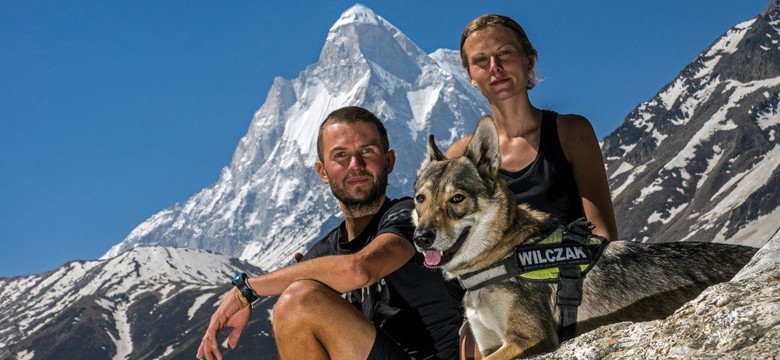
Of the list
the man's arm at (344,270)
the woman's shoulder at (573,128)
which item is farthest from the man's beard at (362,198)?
the woman's shoulder at (573,128)

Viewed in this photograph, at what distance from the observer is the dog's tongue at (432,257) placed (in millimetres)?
8047

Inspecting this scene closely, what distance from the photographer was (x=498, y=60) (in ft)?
34.1

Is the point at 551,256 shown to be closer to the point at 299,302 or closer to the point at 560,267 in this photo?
the point at 560,267

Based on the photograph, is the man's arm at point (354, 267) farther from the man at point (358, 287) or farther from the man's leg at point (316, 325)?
the man's leg at point (316, 325)

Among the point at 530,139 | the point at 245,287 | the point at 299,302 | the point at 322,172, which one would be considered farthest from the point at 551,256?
the point at 322,172

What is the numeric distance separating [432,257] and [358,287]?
95 centimetres

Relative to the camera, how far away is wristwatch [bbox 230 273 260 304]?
9336mm

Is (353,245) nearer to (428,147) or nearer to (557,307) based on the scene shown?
(428,147)

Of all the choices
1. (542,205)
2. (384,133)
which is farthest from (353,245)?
(542,205)

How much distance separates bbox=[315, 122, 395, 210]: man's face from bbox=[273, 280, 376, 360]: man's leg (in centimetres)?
223

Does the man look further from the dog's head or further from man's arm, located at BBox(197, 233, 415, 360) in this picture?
the dog's head

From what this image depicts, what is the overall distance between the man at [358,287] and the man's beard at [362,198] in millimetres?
13

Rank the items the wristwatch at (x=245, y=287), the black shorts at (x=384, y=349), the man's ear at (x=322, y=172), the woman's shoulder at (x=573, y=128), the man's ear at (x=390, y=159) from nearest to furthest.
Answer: the black shorts at (x=384, y=349), the wristwatch at (x=245, y=287), the woman's shoulder at (x=573, y=128), the man's ear at (x=390, y=159), the man's ear at (x=322, y=172)

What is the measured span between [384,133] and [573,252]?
3.61 meters
